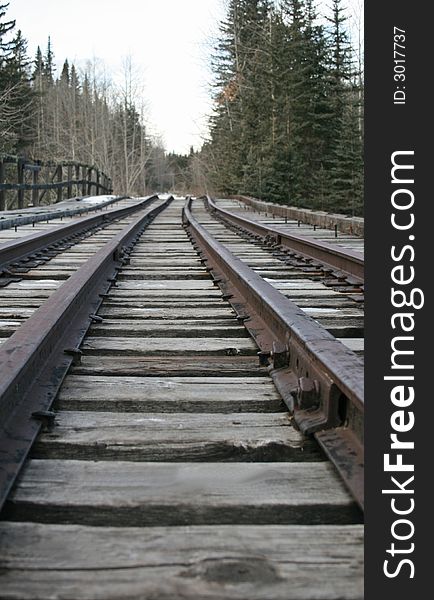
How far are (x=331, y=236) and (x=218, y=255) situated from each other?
133 inches

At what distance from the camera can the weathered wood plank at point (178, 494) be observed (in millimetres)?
1431

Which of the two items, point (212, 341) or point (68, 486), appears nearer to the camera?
point (68, 486)

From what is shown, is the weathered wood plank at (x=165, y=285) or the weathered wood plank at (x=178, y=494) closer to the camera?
the weathered wood plank at (x=178, y=494)

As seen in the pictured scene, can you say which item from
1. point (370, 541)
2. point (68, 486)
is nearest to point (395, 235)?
point (370, 541)

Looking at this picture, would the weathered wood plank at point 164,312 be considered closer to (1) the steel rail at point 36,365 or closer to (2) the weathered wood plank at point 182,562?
(1) the steel rail at point 36,365

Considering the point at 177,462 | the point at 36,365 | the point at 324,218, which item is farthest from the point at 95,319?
the point at 324,218

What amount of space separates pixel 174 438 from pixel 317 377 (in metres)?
0.47

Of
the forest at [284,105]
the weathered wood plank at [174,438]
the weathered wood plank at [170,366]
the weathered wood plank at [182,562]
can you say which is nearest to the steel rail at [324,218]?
the weathered wood plank at [170,366]

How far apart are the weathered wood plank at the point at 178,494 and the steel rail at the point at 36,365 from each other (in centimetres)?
8

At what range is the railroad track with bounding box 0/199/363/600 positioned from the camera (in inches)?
47.0

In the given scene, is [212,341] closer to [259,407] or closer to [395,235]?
[259,407]

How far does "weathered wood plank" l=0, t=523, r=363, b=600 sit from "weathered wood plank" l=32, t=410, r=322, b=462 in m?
0.42

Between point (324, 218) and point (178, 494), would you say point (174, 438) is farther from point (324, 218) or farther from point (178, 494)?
point (324, 218)

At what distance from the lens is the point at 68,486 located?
60.8 inches
